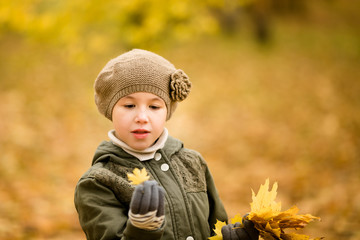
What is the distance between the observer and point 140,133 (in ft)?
6.62

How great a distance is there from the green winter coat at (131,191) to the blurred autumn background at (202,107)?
293 centimetres

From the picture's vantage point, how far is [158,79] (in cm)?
205

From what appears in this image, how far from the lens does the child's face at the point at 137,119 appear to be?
2.00 meters

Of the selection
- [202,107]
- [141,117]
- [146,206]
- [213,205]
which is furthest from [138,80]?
[202,107]

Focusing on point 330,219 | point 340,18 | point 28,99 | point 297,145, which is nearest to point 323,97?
point 297,145

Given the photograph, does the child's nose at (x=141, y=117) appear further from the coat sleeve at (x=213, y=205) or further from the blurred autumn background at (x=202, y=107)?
the blurred autumn background at (x=202, y=107)

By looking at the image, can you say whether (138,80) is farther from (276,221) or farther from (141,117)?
(276,221)

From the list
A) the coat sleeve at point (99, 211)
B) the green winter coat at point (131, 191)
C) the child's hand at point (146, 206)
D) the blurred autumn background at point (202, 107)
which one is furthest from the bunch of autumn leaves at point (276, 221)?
the blurred autumn background at point (202, 107)

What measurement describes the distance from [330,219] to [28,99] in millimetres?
8223

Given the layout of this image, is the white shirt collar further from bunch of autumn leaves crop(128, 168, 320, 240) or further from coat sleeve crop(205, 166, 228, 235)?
coat sleeve crop(205, 166, 228, 235)

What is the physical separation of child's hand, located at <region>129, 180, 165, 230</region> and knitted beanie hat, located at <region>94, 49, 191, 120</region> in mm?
572

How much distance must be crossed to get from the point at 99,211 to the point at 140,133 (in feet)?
1.51

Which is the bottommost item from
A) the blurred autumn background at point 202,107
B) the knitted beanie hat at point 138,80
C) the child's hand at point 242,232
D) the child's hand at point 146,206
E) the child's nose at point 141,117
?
the child's hand at point 242,232

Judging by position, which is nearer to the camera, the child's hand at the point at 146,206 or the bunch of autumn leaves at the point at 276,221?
the child's hand at the point at 146,206
